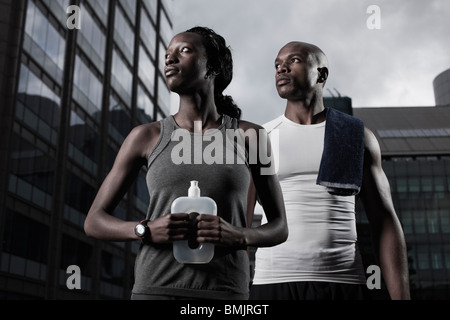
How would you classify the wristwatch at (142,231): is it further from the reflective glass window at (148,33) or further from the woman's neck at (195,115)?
the reflective glass window at (148,33)

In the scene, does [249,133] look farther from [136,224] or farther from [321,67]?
[321,67]

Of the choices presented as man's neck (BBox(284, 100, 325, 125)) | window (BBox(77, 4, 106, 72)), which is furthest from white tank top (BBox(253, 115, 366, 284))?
window (BBox(77, 4, 106, 72))

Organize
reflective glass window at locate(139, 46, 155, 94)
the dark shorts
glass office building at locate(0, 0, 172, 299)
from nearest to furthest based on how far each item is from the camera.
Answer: the dark shorts, glass office building at locate(0, 0, 172, 299), reflective glass window at locate(139, 46, 155, 94)

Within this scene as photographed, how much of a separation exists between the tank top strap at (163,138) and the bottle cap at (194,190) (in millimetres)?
244

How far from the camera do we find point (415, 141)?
45.8m

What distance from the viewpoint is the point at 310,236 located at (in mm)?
2619

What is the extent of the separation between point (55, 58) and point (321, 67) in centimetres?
2852

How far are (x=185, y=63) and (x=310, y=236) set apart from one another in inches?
41.4

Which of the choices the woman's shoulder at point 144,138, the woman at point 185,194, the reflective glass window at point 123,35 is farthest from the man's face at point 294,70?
the reflective glass window at point 123,35

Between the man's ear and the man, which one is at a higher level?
the man's ear

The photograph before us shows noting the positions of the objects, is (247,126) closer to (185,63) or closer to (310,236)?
(185,63)

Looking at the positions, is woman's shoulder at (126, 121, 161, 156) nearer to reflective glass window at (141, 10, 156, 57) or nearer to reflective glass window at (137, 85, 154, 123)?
reflective glass window at (137, 85, 154, 123)

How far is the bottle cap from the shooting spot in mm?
1909
